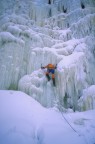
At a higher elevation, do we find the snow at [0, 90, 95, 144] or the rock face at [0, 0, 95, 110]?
the rock face at [0, 0, 95, 110]

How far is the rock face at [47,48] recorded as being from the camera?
8.29 m

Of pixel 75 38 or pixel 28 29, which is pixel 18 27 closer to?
pixel 28 29

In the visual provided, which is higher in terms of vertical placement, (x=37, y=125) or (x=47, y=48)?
(x=47, y=48)

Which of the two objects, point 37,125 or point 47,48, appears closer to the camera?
point 37,125

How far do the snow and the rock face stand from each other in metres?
1.71

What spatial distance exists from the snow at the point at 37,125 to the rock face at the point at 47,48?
1715mm

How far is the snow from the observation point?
4.43m

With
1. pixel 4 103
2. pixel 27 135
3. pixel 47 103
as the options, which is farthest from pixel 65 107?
pixel 27 135

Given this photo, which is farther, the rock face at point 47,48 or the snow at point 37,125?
the rock face at point 47,48

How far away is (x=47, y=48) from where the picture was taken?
30.3ft

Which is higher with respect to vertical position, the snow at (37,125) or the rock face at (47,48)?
the rock face at (47,48)

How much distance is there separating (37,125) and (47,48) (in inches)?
196

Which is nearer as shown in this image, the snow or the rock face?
the snow

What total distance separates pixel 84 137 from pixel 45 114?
Answer: 1.89 meters
